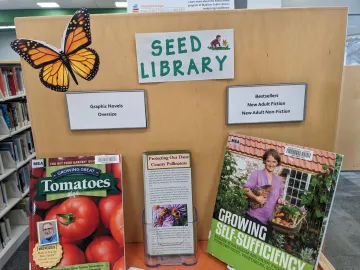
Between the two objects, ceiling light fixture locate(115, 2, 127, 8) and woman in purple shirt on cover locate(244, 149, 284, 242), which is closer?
woman in purple shirt on cover locate(244, 149, 284, 242)

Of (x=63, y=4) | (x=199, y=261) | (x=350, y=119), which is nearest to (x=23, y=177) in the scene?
(x=199, y=261)

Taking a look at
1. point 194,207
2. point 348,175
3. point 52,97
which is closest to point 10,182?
point 52,97

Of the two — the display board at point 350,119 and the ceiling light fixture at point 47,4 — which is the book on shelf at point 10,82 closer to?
the display board at point 350,119

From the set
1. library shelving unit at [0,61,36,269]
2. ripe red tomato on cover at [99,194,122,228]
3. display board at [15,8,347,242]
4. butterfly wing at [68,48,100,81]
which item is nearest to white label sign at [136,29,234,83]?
display board at [15,8,347,242]

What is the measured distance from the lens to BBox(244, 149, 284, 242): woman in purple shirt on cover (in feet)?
2.48

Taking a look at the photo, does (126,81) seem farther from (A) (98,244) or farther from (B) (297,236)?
(B) (297,236)

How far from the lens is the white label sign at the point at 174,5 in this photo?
0.88 meters

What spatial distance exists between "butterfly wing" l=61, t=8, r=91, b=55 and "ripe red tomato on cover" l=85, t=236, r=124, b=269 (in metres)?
0.55

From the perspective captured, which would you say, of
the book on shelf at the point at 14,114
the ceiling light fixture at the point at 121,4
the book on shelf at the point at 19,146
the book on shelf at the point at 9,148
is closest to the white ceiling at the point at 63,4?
the ceiling light fixture at the point at 121,4

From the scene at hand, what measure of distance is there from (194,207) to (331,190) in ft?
1.29

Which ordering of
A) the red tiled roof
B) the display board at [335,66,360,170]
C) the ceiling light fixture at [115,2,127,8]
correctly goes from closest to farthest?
the red tiled roof, the display board at [335,66,360,170], the ceiling light fixture at [115,2,127,8]

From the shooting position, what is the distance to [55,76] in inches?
31.9

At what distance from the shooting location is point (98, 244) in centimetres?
80

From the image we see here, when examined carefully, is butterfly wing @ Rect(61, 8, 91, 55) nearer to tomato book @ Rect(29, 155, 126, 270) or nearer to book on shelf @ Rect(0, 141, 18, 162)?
tomato book @ Rect(29, 155, 126, 270)
